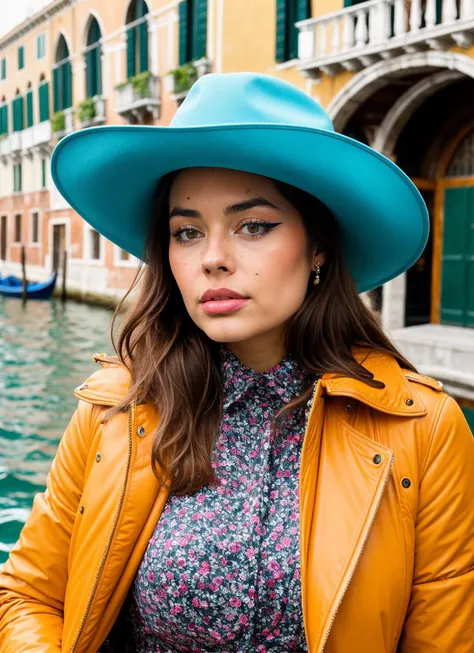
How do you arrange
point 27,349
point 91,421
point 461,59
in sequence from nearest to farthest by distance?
point 91,421 → point 461,59 → point 27,349

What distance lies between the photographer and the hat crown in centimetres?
101

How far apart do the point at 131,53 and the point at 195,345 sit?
41.9ft

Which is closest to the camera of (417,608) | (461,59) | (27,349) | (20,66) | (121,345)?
(417,608)

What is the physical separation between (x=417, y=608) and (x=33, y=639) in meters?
0.51

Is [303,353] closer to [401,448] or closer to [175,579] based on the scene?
[401,448]

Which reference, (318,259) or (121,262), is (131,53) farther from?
(318,259)

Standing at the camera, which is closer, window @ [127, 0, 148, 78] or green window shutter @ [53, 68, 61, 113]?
window @ [127, 0, 148, 78]

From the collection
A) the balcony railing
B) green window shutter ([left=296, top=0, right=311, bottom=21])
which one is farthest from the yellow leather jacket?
the balcony railing

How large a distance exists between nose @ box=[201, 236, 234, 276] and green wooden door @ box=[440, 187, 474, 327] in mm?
6822

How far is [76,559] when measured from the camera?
3.42ft

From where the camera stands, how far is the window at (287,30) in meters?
8.36

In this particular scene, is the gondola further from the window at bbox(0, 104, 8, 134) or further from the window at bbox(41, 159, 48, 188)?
the window at bbox(0, 104, 8, 134)

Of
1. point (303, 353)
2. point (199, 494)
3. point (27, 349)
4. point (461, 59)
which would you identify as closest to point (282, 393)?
point (303, 353)

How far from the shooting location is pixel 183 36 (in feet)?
35.3
